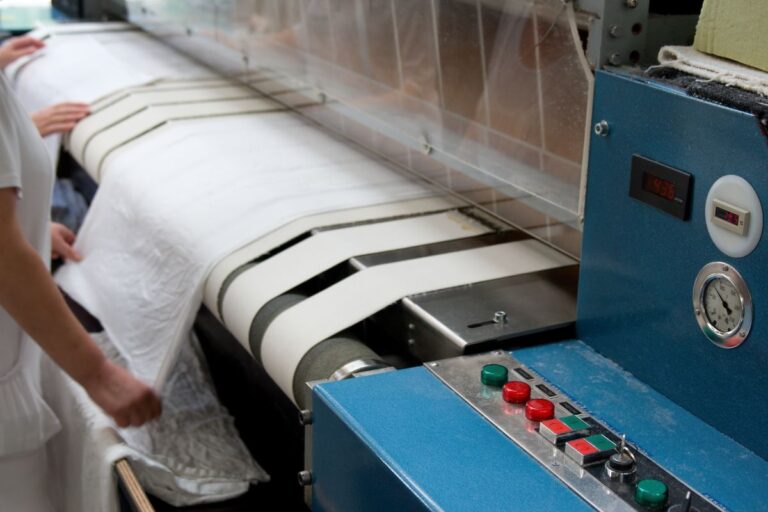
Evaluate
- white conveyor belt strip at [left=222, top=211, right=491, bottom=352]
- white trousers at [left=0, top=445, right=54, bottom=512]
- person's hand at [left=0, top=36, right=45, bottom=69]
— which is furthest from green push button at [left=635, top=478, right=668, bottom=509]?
person's hand at [left=0, top=36, right=45, bottom=69]

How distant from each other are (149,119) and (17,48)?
941mm

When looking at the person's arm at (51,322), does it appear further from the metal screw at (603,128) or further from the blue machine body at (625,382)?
the metal screw at (603,128)

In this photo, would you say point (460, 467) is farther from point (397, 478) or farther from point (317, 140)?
point (317, 140)

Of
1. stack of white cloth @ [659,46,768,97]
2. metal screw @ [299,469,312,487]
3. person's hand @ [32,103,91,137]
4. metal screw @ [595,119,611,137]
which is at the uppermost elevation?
stack of white cloth @ [659,46,768,97]

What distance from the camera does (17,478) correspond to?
1.83 meters

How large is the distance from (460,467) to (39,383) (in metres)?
1.20

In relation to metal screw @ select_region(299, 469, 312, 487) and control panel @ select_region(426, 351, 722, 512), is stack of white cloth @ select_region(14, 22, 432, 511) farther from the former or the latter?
control panel @ select_region(426, 351, 722, 512)

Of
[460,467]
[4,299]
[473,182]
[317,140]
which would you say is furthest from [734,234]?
[317,140]

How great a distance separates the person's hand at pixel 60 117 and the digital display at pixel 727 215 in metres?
1.96

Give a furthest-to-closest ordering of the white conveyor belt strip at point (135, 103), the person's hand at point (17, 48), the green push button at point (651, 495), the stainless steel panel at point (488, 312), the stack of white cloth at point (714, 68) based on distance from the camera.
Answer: the person's hand at point (17, 48), the white conveyor belt strip at point (135, 103), the stainless steel panel at point (488, 312), the stack of white cloth at point (714, 68), the green push button at point (651, 495)

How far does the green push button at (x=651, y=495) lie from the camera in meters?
1.01

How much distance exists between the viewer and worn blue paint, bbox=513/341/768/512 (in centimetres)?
107

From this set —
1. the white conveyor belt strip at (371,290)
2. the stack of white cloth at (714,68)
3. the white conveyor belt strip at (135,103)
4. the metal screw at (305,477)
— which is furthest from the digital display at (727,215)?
the white conveyor belt strip at (135,103)

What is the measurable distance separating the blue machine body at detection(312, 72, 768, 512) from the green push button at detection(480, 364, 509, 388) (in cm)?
5
